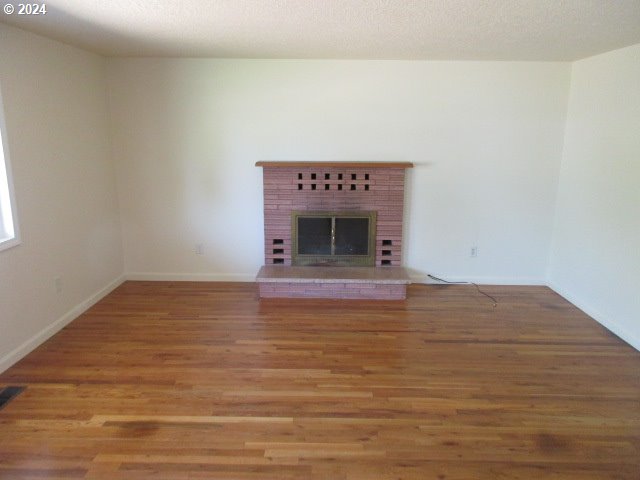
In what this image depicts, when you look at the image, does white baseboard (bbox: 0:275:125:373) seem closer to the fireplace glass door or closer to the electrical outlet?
the electrical outlet

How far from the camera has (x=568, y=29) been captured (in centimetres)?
287

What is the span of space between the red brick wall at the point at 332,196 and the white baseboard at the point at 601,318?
1.67 metres

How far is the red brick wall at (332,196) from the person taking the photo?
14.2 ft

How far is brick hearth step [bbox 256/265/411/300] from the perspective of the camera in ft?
13.6

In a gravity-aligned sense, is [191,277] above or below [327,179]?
below

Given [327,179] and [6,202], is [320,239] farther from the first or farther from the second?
[6,202]

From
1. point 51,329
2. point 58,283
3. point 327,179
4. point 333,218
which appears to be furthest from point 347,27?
point 51,329

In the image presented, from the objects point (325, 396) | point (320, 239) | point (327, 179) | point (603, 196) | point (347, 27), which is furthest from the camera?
point (320, 239)

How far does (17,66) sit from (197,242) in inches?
86.1

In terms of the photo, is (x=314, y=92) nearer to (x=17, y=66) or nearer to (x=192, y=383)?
(x=17, y=66)

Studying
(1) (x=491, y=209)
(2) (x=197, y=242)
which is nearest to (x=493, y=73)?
(1) (x=491, y=209)

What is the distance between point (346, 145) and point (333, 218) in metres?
0.75

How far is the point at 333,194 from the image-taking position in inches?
172

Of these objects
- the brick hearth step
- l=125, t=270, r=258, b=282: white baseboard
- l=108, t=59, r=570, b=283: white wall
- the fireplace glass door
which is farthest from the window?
the fireplace glass door
